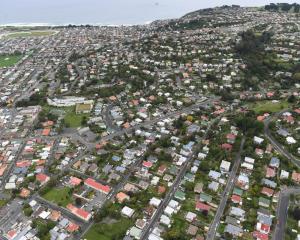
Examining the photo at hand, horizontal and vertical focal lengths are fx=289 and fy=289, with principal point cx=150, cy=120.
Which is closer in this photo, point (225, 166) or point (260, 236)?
point (260, 236)

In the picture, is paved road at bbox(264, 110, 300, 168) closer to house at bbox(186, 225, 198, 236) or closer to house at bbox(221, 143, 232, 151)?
house at bbox(221, 143, 232, 151)

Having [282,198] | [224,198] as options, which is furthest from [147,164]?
[282,198]

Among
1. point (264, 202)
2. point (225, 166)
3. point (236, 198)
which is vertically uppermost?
point (225, 166)

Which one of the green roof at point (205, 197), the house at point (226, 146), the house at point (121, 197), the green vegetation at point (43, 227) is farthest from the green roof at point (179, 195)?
the green vegetation at point (43, 227)

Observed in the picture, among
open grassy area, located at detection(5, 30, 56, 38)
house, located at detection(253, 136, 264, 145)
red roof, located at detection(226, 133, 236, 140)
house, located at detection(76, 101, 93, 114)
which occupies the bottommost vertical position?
house, located at detection(253, 136, 264, 145)

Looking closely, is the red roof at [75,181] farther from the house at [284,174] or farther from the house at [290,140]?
the house at [290,140]

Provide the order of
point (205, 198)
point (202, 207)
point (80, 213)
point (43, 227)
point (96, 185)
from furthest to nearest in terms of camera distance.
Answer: point (96, 185) < point (205, 198) < point (202, 207) < point (80, 213) < point (43, 227)

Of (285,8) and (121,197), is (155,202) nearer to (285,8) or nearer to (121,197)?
(121,197)

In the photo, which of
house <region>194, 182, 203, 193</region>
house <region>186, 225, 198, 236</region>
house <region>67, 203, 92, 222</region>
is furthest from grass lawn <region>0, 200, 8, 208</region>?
house <region>194, 182, 203, 193</region>
